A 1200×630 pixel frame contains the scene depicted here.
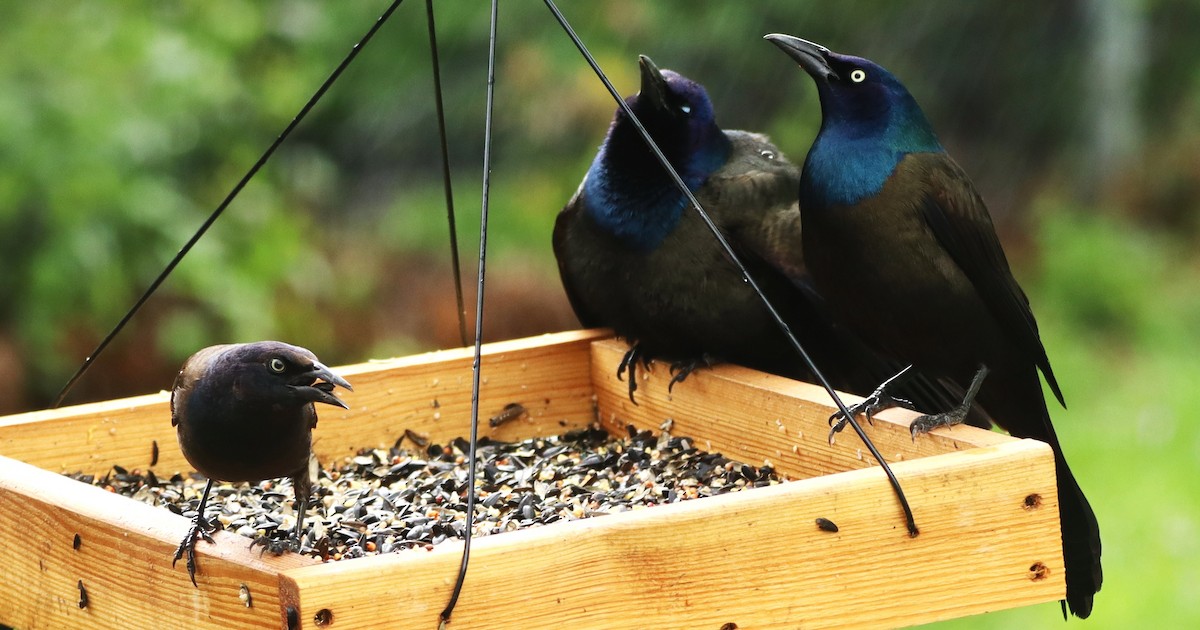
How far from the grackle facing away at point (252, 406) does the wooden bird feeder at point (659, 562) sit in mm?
137

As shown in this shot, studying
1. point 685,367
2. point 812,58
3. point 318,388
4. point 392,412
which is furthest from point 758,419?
point 318,388

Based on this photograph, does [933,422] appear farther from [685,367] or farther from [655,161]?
[655,161]

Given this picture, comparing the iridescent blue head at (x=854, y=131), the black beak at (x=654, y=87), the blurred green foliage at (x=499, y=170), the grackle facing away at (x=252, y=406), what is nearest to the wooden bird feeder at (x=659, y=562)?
the grackle facing away at (x=252, y=406)

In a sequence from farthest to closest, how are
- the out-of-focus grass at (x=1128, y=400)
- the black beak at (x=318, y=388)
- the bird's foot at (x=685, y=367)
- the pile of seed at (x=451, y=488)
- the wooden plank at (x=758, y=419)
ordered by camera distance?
the out-of-focus grass at (x=1128, y=400) → the bird's foot at (x=685, y=367) → the wooden plank at (x=758, y=419) → the pile of seed at (x=451, y=488) → the black beak at (x=318, y=388)

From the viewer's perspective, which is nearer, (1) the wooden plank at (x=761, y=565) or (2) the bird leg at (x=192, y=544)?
(1) the wooden plank at (x=761, y=565)

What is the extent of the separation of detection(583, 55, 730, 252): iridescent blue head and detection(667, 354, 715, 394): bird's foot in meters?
0.30

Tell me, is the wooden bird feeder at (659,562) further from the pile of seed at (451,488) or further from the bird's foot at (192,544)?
the pile of seed at (451,488)

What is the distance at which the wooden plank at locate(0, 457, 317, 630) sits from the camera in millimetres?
2082

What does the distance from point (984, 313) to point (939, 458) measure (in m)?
0.62

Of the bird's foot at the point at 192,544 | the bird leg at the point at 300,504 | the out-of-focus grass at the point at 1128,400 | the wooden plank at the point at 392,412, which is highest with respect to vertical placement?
the bird's foot at the point at 192,544

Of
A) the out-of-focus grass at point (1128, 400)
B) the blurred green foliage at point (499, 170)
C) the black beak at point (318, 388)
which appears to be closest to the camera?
the black beak at point (318, 388)

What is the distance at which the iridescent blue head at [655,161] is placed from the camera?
11.4 ft

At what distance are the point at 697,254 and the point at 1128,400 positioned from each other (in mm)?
4200

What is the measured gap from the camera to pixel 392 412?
340 cm
